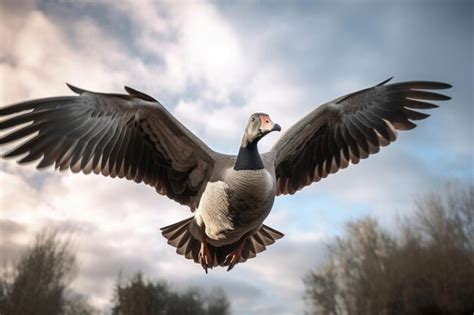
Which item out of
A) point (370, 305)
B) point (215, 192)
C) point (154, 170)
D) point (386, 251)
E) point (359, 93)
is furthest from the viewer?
point (386, 251)

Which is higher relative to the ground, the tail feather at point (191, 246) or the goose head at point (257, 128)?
the goose head at point (257, 128)

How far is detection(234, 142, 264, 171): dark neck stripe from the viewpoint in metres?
5.68

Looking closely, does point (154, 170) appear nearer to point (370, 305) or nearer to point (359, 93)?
point (359, 93)

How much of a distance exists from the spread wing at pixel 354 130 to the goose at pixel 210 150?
17mm

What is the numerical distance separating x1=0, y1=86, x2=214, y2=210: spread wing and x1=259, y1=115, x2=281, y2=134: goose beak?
135 cm

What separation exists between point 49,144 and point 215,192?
221 cm

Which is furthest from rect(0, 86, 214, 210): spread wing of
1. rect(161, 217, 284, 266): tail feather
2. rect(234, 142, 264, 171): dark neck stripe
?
rect(234, 142, 264, 171): dark neck stripe

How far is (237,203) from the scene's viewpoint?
227 inches

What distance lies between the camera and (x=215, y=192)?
6.05 metres

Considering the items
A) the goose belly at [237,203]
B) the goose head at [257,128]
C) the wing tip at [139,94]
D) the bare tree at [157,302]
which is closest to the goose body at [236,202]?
the goose belly at [237,203]

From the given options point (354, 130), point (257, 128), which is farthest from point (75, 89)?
point (354, 130)

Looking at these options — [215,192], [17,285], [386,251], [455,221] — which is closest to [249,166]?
[215,192]

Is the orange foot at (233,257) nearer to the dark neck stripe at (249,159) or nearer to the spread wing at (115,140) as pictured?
the spread wing at (115,140)

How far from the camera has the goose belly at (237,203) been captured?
18.6ft
